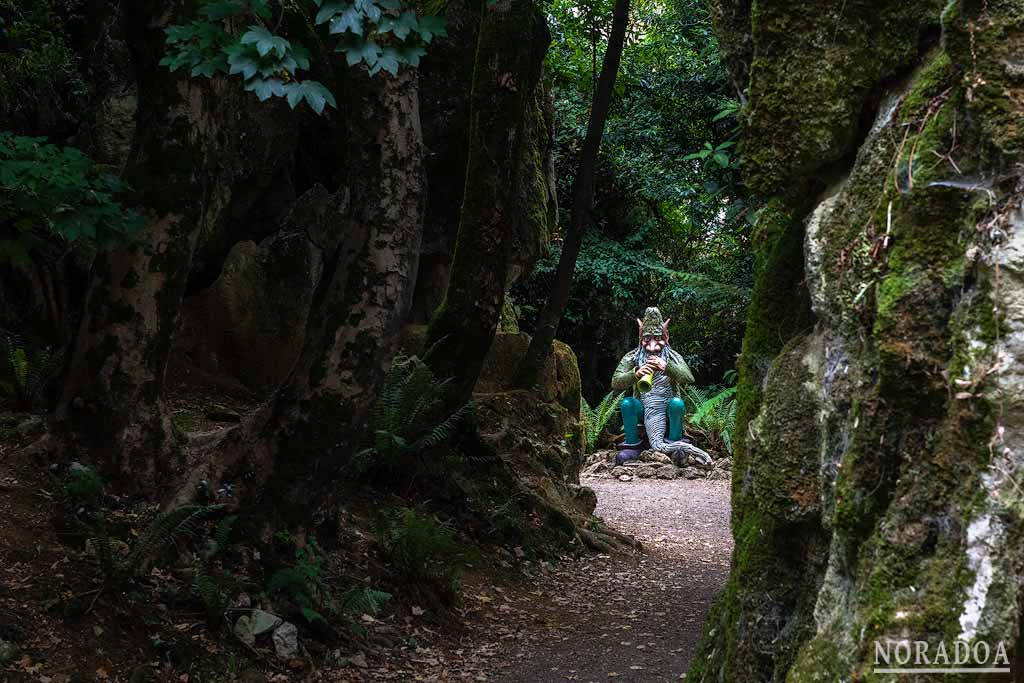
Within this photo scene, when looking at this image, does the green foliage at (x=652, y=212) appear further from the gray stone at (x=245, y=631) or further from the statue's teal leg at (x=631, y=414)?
the gray stone at (x=245, y=631)

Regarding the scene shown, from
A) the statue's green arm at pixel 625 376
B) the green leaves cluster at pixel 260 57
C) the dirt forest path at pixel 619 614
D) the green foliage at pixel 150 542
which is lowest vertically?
the dirt forest path at pixel 619 614

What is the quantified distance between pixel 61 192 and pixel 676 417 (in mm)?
12722

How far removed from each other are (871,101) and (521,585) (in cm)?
538

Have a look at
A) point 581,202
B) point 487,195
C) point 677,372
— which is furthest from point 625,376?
point 487,195

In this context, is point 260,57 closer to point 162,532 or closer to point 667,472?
point 162,532

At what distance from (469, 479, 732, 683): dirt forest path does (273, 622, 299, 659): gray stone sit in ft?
3.78

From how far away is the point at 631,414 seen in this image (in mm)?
16250

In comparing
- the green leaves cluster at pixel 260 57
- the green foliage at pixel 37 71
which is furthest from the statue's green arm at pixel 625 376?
the green leaves cluster at pixel 260 57

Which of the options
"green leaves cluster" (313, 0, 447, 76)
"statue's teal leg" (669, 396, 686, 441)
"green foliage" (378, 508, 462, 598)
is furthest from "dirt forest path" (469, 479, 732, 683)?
"statue's teal leg" (669, 396, 686, 441)

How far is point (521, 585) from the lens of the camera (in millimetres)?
7312

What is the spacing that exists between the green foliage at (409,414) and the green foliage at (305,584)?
5.25ft

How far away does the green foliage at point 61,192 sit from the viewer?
4504 millimetres

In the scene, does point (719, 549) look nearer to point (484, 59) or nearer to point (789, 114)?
point (484, 59)

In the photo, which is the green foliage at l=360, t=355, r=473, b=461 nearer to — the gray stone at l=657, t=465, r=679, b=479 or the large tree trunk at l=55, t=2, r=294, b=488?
the large tree trunk at l=55, t=2, r=294, b=488
